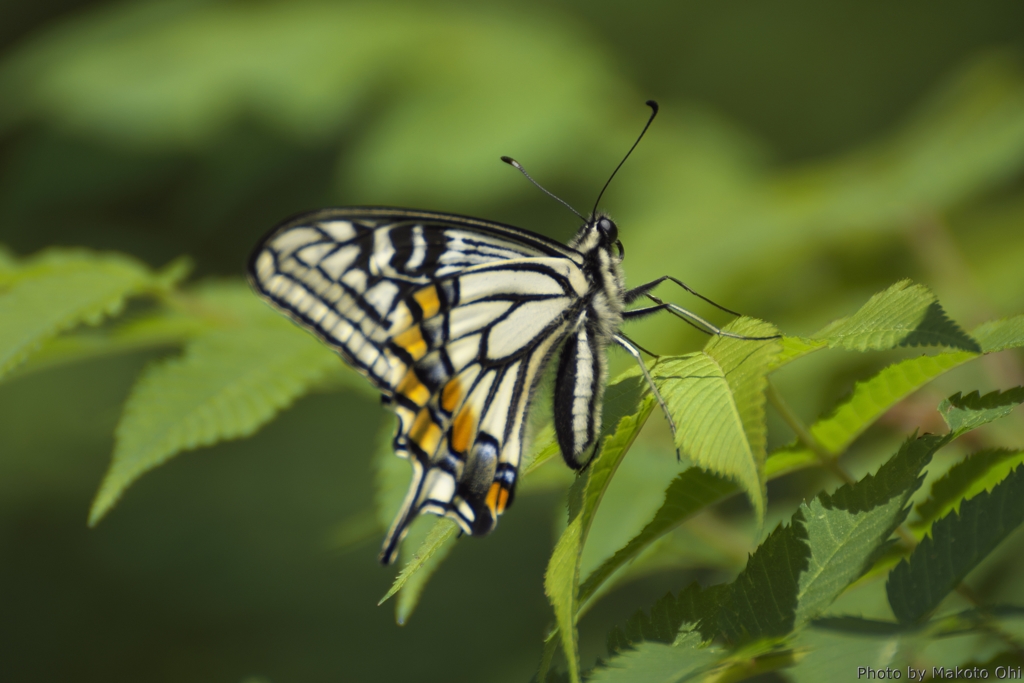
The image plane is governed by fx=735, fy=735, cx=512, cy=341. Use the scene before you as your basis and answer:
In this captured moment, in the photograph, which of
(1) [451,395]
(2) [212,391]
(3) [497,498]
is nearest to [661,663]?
(3) [497,498]

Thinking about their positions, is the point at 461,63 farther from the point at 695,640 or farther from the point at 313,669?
the point at 313,669

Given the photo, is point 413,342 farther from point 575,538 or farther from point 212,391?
point 575,538

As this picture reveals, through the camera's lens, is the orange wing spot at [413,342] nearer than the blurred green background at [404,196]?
Yes

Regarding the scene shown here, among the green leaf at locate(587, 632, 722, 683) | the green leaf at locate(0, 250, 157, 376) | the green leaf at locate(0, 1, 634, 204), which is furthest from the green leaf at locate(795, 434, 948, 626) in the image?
the green leaf at locate(0, 1, 634, 204)

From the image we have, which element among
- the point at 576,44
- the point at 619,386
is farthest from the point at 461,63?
the point at 619,386

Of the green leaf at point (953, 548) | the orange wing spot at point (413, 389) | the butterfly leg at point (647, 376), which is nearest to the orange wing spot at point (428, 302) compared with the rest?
the orange wing spot at point (413, 389)

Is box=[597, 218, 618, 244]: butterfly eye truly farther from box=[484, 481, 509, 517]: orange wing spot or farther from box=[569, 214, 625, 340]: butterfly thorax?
box=[484, 481, 509, 517]: orange wing spot

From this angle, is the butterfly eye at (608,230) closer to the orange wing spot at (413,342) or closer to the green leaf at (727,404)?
the orange wing spot at (413,342)
